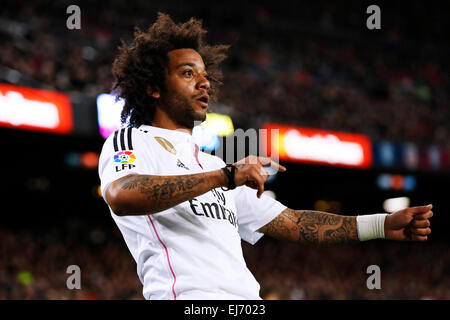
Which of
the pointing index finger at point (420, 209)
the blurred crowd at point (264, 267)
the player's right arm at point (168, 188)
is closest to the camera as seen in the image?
the player's right arm at point (168, 188)

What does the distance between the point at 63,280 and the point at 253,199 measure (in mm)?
8596

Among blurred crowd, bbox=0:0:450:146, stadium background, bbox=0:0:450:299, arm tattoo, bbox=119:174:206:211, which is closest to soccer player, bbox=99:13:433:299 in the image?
arm tattoo, bbox=119:174:206:211

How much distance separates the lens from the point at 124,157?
261 cm

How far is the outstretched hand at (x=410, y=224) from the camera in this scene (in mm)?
2924

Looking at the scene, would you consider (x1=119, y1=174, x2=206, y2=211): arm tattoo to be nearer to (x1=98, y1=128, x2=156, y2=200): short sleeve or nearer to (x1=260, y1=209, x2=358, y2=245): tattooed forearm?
(x1=98, y1=128, x2=156, y2=200): short sleeve

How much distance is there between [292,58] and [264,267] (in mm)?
8979

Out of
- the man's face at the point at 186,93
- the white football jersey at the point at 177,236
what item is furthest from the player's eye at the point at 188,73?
the white football jersey at the point at 177,236

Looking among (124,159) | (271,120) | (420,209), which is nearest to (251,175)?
(124,159)

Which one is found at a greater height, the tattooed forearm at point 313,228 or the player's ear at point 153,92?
the player's ear at point 153,92

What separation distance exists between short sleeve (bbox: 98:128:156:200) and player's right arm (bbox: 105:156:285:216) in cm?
15

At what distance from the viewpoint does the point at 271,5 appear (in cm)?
2344

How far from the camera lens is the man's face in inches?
121

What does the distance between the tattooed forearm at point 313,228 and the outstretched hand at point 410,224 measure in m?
0.20

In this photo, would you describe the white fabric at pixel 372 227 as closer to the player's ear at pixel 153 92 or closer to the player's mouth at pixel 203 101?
the player's mouth at pixel 203 101
